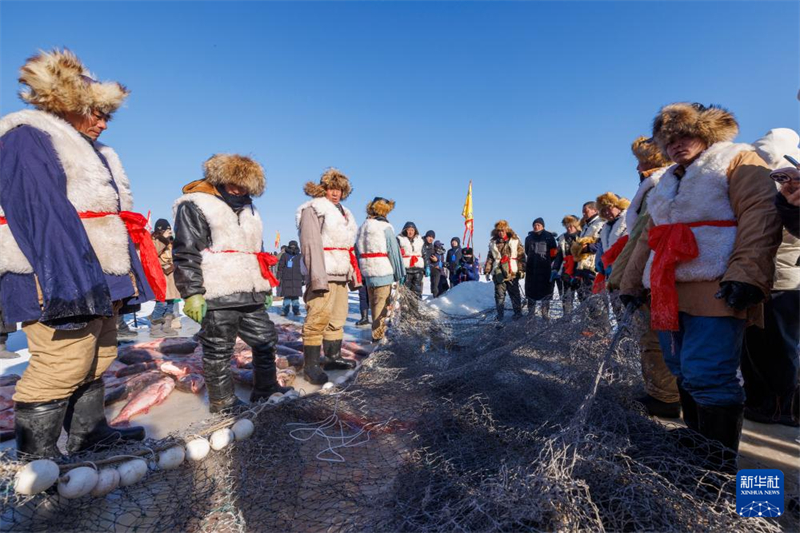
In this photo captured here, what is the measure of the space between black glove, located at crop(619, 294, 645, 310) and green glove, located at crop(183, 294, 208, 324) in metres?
2.84

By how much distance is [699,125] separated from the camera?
1.90 meters

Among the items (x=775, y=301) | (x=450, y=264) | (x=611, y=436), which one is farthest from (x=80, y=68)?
(x=450, y=264)

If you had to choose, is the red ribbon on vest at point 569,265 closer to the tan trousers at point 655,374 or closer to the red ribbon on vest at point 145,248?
the tan trousers at point 655,374

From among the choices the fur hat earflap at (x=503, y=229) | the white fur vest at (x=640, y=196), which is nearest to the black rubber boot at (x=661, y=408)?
the white fur vest at (x=640, y=196)

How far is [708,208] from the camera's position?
1.84 meters

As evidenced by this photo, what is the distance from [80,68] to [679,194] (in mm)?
3370

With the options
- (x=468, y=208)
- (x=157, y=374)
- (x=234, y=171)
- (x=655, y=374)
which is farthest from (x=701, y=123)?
(x=468, y=208)

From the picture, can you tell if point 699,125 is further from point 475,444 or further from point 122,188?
point 122,188

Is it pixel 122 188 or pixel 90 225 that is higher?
pixel 122 188

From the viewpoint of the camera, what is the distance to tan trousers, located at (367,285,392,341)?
17.4ft

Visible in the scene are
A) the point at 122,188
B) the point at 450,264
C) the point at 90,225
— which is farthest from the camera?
the point at 450,264

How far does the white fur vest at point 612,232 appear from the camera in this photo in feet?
12.0

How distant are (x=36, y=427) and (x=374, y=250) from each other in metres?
3.84

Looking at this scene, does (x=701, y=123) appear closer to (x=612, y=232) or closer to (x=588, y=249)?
(x=612, y=232)
